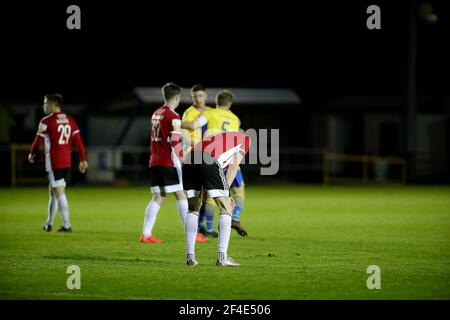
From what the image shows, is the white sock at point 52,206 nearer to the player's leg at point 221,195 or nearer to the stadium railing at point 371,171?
the player's leg at point 221,195

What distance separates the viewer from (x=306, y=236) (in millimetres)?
15938

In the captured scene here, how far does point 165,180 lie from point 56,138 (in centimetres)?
285

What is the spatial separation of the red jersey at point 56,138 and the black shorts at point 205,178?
16.7 ft

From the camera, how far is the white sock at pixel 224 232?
37.4ft

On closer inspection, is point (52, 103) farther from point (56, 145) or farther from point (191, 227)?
point (191, 227)

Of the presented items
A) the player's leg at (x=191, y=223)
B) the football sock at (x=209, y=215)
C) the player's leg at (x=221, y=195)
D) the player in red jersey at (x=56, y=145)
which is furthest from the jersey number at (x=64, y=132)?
the player's leg at (x=221, y=195)

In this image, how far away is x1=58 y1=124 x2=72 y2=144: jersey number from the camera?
1634 centimetres

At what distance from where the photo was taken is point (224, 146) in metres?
11.7

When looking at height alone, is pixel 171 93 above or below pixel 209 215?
above

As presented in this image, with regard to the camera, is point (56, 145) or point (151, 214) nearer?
point (151, 214)

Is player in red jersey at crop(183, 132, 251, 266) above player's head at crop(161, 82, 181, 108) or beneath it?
beneath

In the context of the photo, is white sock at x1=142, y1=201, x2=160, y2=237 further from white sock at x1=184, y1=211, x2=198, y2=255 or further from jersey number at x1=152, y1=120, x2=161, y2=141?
white sock at x1=184, y1=211, x2=198, y2=255

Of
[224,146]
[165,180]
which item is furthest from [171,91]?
[224,146]

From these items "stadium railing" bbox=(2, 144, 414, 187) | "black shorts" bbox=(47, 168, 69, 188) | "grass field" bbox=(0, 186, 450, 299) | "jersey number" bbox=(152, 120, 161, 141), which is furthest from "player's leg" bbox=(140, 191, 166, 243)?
"stadium railing" bbox=(2, 144, 414, 187)
